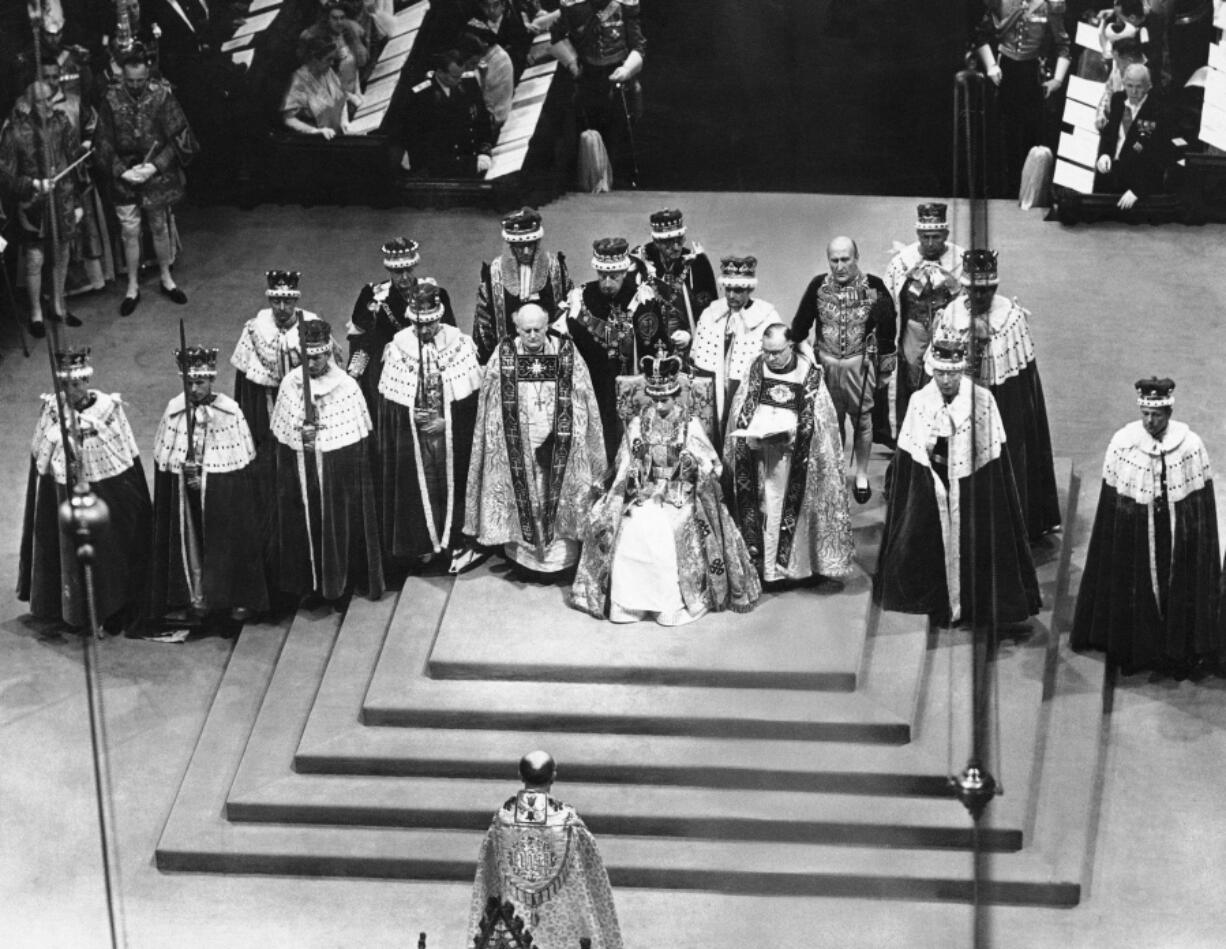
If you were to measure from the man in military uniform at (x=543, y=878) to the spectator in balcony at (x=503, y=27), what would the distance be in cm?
749

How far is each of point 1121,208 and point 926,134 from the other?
1415 millimetres

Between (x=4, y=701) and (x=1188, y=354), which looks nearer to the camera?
(x=4, y=701)

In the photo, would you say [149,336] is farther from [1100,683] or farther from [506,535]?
[1100,683]

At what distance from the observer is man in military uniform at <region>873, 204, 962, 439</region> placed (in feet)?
51.4

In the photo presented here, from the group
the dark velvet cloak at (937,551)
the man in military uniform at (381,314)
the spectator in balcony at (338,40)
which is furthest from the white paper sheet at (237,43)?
the dark velvet cloak at (937,551)

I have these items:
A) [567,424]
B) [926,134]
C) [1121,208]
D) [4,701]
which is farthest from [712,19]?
[4,701]

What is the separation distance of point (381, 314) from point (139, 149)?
3048 millimetres

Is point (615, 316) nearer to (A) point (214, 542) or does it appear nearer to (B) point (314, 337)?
(B) point (314, 337)

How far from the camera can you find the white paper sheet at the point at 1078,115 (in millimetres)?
18906

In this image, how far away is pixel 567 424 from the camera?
15148 millimetres

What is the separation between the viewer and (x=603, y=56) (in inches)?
758

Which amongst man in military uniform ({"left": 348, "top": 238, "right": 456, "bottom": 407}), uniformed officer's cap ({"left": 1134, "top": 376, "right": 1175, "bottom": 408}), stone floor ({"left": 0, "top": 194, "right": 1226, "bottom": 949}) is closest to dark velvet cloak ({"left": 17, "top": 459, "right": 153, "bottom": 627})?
stone floor ({"left": 0, "top": 194, "right": 1226, "bottom": 949})

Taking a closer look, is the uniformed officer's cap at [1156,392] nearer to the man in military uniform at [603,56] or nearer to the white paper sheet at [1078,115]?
the white paper sheet at [1078,115]

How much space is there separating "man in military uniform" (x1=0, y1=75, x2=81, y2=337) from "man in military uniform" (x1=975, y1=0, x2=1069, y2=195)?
5262 mm
